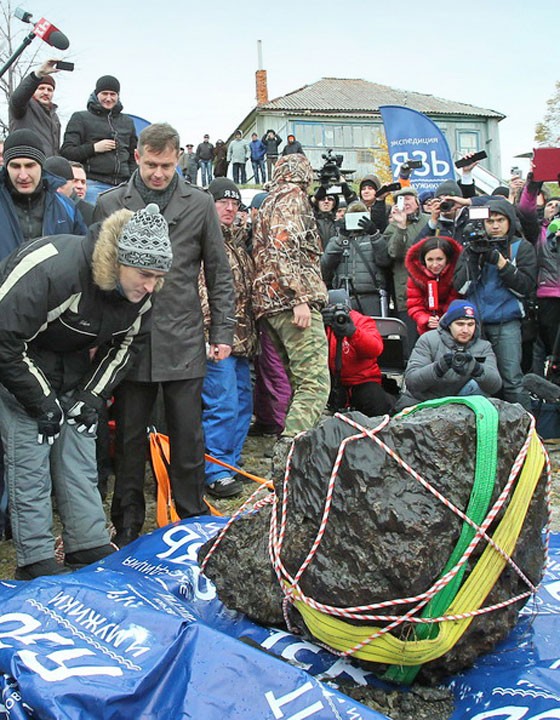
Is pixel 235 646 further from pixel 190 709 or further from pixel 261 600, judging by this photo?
pixel 261 600

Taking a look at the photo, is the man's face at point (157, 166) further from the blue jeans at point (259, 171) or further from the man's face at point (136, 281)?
the blue jeans at point (259, 171)

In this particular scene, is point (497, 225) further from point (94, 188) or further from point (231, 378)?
point (94, 188)

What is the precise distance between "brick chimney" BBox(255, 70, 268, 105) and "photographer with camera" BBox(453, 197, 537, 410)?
40929 millimetres

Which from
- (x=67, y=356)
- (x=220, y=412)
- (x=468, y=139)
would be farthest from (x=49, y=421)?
(x=468, y=139)

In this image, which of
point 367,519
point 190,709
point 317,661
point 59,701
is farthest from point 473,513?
point 59,701

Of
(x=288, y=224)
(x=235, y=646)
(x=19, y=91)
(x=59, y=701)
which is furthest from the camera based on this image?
(x=19, y=91)

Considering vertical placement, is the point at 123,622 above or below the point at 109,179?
below

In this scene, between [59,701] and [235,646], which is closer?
[59,701]

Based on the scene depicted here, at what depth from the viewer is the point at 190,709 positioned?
5.72ft

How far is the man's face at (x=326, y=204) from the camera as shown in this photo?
6.39m

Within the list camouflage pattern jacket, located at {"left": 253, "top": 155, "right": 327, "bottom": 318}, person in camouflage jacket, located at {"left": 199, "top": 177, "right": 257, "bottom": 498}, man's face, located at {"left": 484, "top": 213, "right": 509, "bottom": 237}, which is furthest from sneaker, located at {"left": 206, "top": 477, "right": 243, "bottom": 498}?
man's face, located at {"left": 484, "top": 213, "right": 509, "bottom": 237}

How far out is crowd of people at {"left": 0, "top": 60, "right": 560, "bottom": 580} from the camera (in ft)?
9.69

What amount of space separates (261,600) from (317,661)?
0.85 feet

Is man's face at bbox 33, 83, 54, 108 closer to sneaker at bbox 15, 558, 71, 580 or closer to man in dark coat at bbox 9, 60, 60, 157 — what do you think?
man in dark coat at bbox 9, 60, 60, 157
